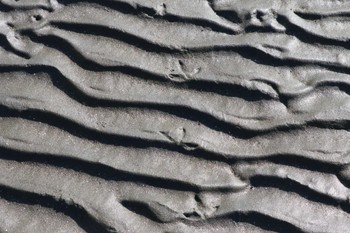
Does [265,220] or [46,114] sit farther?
[46,114]

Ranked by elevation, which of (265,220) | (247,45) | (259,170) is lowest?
(265,220)

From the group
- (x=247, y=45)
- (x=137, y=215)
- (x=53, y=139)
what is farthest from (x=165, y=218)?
(x=247, y=45)

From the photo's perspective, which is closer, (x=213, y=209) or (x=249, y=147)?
(x=213, y=209)

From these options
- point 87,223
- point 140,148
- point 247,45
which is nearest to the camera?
point 87,223

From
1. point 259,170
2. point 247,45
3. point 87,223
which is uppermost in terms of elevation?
point 247,45

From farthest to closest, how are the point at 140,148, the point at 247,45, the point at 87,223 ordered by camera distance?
the point at 247,45 → the point at 140,148 → the point at 87,223

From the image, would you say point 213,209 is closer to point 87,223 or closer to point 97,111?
point 87,223

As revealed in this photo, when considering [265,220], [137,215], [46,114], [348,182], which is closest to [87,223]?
[137,215]

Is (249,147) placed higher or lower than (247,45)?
lower

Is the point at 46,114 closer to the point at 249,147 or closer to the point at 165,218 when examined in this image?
the point at 165,218
